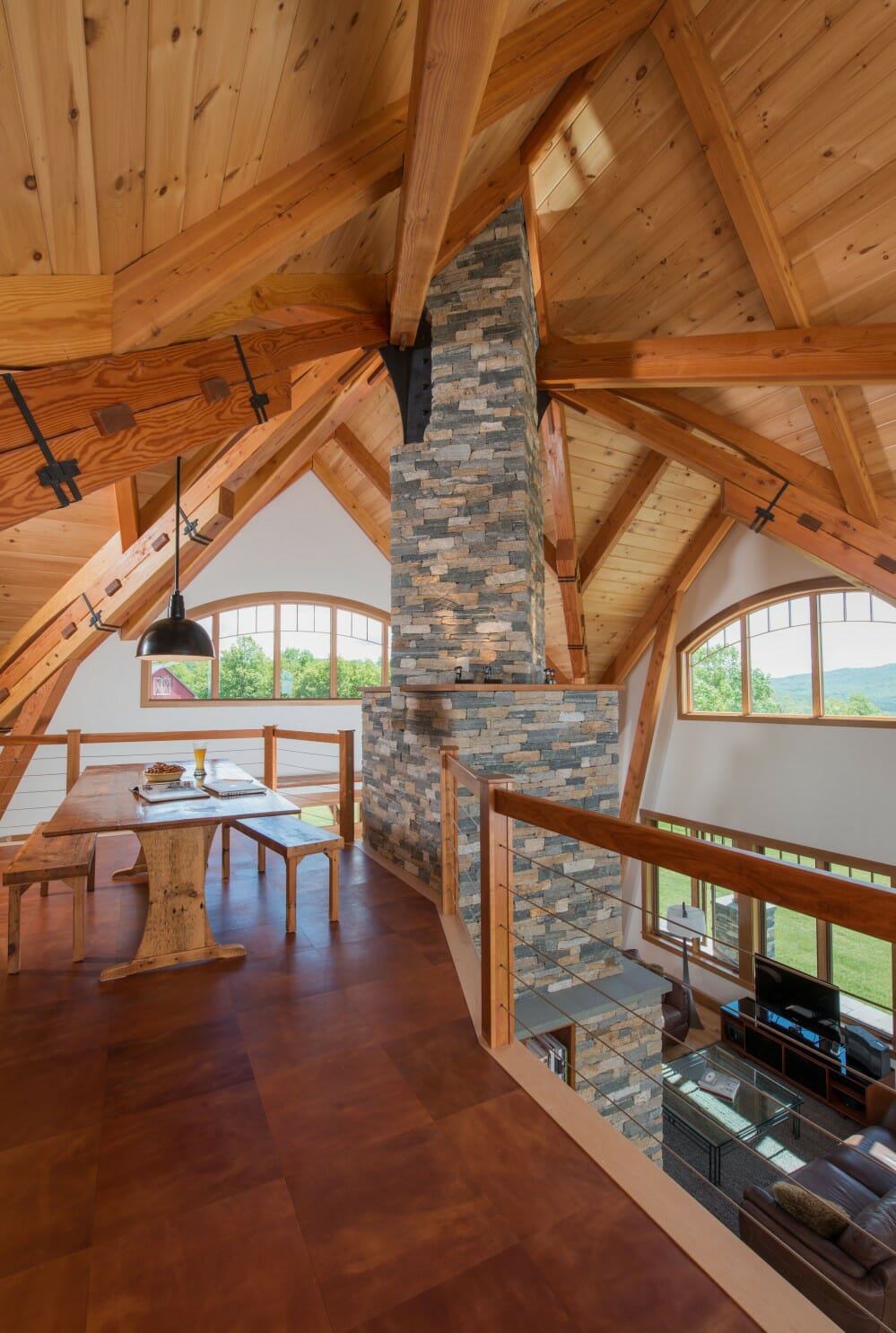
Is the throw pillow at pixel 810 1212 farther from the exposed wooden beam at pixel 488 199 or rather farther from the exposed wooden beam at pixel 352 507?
the exposed wooden beam at pixel 352 507

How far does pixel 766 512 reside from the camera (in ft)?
15.6

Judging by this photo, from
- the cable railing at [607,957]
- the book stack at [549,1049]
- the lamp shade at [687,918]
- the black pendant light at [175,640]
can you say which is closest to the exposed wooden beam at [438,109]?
the black pendant light at [175,640]

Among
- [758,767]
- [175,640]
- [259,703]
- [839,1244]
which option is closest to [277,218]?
[175,640]

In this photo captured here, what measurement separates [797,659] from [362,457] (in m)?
5.51

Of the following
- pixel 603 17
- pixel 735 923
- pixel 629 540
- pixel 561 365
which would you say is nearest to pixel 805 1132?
pixel 735 923

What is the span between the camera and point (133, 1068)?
7.32 feet

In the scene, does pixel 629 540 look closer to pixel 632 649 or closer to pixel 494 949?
pixel 632 649

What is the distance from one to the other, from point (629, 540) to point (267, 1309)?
7.28 meters

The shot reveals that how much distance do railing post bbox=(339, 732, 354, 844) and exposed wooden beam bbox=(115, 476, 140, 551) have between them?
2.13 meters

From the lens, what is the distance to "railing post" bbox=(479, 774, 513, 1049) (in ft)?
7.45

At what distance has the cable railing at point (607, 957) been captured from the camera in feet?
4.24

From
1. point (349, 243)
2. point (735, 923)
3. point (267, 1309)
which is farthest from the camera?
point (735, 923)

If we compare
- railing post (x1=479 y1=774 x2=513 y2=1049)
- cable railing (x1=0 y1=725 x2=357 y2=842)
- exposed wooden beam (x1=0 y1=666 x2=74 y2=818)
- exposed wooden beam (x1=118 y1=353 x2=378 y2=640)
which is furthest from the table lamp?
exposed wooden beam (x1=0 y1=666 x2=74 y2=818)

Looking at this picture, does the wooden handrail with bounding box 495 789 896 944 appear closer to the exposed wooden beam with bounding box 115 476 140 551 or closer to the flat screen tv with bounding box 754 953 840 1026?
the exposed wooden beam with bounding box 115 476 140 551
